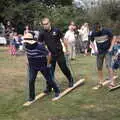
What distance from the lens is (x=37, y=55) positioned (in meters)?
12.7

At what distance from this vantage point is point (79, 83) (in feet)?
51.1

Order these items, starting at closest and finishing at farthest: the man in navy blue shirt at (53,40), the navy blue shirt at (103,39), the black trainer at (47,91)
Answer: the man in navy blue shirt at (53,40) < the black trainer at (47,91) < the navy blue shirt at (103,39)

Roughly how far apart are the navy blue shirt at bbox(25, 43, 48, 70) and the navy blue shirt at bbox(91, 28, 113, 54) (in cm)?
203

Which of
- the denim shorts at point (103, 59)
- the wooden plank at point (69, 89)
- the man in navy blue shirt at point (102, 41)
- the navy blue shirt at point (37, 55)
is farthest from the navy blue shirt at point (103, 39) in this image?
the navy blue shirt at point (37, 55)

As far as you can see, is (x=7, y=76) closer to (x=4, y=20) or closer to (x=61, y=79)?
(x=61, y=79)

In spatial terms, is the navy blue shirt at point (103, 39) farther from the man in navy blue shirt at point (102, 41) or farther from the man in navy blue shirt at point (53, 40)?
the man in navy blue shirt at point (53, 40)

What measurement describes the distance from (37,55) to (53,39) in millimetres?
1030

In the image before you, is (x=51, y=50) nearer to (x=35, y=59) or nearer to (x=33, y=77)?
(x=35, y=59)

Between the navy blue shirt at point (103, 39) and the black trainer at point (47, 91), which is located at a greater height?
the navy blue shirt at point (103, 39)

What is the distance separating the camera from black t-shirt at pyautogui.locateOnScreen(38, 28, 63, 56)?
13430 millimetres

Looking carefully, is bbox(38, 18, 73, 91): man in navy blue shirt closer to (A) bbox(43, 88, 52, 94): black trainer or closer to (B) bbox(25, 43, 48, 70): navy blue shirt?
(B) bbox(25, 43, 48, 70): navy blue shirt

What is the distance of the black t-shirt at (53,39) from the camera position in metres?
13.4

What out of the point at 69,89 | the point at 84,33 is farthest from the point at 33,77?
the point at 84,33

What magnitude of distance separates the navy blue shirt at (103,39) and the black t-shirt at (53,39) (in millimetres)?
1130
